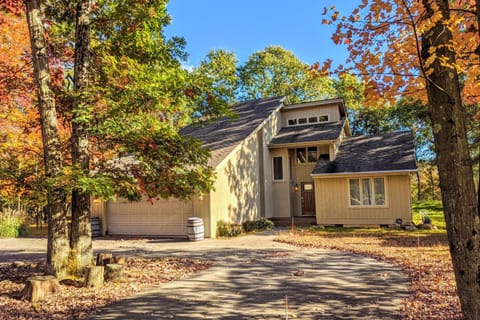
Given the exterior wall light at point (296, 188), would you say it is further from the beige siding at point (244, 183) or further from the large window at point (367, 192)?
the large window at point (367, 192)

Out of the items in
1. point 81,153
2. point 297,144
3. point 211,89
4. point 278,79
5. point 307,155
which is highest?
point 278,79

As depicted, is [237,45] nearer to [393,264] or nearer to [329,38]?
[393,264]

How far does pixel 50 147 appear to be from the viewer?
748cm

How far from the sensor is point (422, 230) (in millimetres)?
15336

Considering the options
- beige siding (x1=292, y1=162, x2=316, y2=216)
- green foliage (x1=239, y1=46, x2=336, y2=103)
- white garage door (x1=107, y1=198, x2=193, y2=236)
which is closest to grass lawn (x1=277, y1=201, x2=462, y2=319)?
beige siding (x1=292, y1=162, x2=316, y2=216)

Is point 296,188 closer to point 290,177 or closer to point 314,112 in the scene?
point 290,177

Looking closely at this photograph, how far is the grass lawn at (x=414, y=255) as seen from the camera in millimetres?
5195

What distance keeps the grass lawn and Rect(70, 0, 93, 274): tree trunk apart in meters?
6.33

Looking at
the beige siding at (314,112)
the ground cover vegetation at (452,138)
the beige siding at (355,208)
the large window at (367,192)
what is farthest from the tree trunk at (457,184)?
the beige siding at (314,112)

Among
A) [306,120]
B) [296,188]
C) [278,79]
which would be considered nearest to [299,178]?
[296,188]

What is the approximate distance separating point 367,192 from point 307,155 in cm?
415

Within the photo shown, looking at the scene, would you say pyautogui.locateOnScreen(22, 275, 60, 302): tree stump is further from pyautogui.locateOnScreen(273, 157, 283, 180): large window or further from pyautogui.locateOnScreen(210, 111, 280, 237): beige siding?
pyautogui.locateOnScreen(273, 157, 283, 180): large window

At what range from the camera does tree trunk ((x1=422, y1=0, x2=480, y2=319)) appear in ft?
8.88

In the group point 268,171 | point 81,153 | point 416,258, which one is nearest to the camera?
point 81,153
